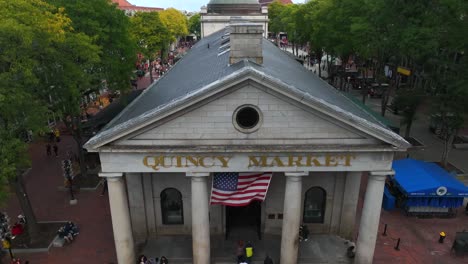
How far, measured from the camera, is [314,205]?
73.1ft

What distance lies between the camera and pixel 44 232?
23.1m

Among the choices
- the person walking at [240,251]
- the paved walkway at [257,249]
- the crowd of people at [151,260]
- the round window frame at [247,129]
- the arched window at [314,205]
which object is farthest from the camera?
the arched window at [314,205]

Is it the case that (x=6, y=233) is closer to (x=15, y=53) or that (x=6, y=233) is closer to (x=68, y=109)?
(x=68, y=109)

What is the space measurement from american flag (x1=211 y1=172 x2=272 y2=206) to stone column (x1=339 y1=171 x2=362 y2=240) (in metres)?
5.81

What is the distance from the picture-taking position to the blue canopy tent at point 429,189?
2416cm

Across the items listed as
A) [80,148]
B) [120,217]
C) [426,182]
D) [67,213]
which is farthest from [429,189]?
[80,148]

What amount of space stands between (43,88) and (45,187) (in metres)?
11.0

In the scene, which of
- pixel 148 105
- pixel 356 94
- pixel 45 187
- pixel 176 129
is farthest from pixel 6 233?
pixel 356 94

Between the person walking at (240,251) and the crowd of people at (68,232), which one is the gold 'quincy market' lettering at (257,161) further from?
the crowd of people at (68,232)

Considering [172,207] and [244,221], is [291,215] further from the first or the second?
[172,207]

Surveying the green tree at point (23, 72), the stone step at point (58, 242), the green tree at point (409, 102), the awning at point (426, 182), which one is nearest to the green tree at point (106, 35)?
the green tree at point (23, 72)

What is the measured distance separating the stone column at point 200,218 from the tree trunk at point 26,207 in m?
10.7

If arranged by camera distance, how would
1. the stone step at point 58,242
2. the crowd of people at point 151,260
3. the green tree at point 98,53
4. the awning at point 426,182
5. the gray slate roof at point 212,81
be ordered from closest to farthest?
the gray slate roof at point 212,81
the crowd of people at point 151,260
the stone step at point 58,242
the awning at point 426,182
the green tree at point 98,53

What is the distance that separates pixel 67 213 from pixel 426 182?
81.1 feet
